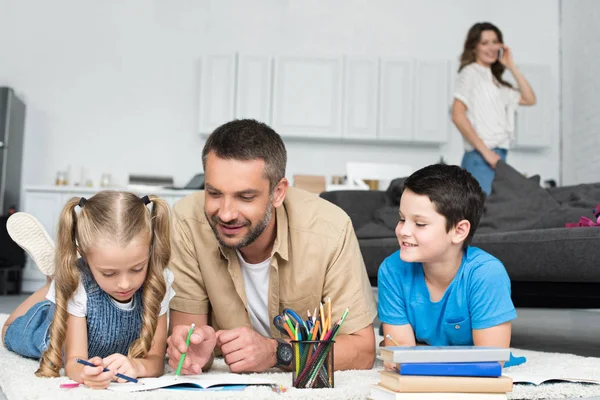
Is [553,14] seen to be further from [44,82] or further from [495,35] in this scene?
[44,82]

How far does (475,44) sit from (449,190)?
2.75m

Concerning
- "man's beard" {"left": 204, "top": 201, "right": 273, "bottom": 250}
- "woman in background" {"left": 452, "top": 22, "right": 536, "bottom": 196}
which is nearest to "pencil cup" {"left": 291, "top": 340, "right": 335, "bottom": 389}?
"man's beard" {"left": 204, "top": 201, "right": 273, "bottom": 250}

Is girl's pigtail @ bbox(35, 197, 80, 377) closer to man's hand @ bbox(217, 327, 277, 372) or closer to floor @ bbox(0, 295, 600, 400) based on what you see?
Result: floor @ bbox(0, 295, 600, 400)

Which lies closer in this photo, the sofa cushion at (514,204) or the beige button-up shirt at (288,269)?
the beige button-up shirt at (288,269)

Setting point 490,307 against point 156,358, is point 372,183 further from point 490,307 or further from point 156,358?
point 156,358

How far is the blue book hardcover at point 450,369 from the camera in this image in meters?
1.43

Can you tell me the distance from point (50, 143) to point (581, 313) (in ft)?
15.6

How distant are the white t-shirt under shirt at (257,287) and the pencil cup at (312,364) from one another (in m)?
0.47

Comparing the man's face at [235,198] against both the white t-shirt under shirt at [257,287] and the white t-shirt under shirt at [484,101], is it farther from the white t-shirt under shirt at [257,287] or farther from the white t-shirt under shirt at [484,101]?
the white t-shirt under shirt at [484,101]

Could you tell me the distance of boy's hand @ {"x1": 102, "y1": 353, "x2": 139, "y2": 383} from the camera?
62.6 inches

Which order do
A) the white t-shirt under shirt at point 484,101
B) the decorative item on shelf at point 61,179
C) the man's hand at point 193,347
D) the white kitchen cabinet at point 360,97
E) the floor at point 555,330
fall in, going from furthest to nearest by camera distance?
the white kitchen cabinet at point 360,97 < the decorative item on shelf at point 61,179 < the white t-shirt under shirt at point 484,101 < the floor at point 555,330 < the man's hand at point 193,347

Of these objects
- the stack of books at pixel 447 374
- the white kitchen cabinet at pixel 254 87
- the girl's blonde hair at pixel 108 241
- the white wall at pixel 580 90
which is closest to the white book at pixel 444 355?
the stack of books at pixel 447 374

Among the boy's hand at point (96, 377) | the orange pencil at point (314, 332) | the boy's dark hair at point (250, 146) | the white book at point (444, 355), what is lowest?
the boy's hand at point (96, 377)

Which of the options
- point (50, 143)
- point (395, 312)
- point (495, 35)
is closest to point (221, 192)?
point (395, 312)
